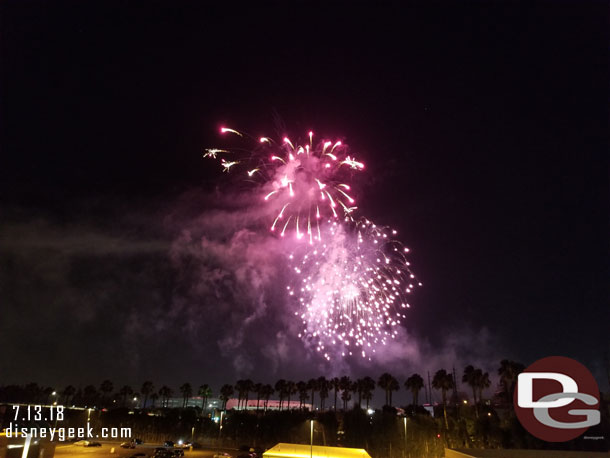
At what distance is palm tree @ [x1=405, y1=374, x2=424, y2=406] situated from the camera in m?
80.8

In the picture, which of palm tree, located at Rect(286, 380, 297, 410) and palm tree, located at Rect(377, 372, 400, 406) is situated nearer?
palm tree, located at Rect(377, 372, 400, 406)

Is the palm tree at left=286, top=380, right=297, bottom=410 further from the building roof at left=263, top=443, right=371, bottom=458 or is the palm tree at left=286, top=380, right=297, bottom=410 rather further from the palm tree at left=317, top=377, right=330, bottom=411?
the building roof at left=263, top=443, right=371, bottom=458

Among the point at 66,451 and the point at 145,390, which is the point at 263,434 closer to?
the point at 66,451

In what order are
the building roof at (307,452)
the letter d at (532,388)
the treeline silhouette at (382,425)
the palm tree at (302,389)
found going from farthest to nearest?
the palm tree at (302,389) → the treeline silhouette at (382,425) → the letter d at (532,388) → the building roof at (307,452)

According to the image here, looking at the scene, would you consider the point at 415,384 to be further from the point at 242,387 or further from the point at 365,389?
the point at 242,387

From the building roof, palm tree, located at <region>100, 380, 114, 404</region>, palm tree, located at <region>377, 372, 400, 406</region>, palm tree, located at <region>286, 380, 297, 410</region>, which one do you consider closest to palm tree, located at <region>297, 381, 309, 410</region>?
palm tree, located at <region>286, 380, 297, 410</region>

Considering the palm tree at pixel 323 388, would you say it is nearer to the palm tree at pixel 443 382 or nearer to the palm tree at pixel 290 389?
the palm tree at pixel 290 389

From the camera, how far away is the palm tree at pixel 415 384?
80.8 metres

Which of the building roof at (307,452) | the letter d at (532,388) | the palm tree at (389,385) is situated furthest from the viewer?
the palm tree at (389,385)

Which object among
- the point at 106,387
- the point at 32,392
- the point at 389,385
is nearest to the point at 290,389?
the point at 389,385

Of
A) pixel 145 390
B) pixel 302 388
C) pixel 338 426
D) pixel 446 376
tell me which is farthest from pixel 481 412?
pixel 145 390

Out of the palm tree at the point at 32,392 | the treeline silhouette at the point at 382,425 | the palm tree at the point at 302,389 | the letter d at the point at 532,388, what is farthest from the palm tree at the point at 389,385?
the palm tree at the point at 32,392

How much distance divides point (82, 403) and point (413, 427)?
11307 centimetres

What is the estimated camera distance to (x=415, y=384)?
80.8 metres
